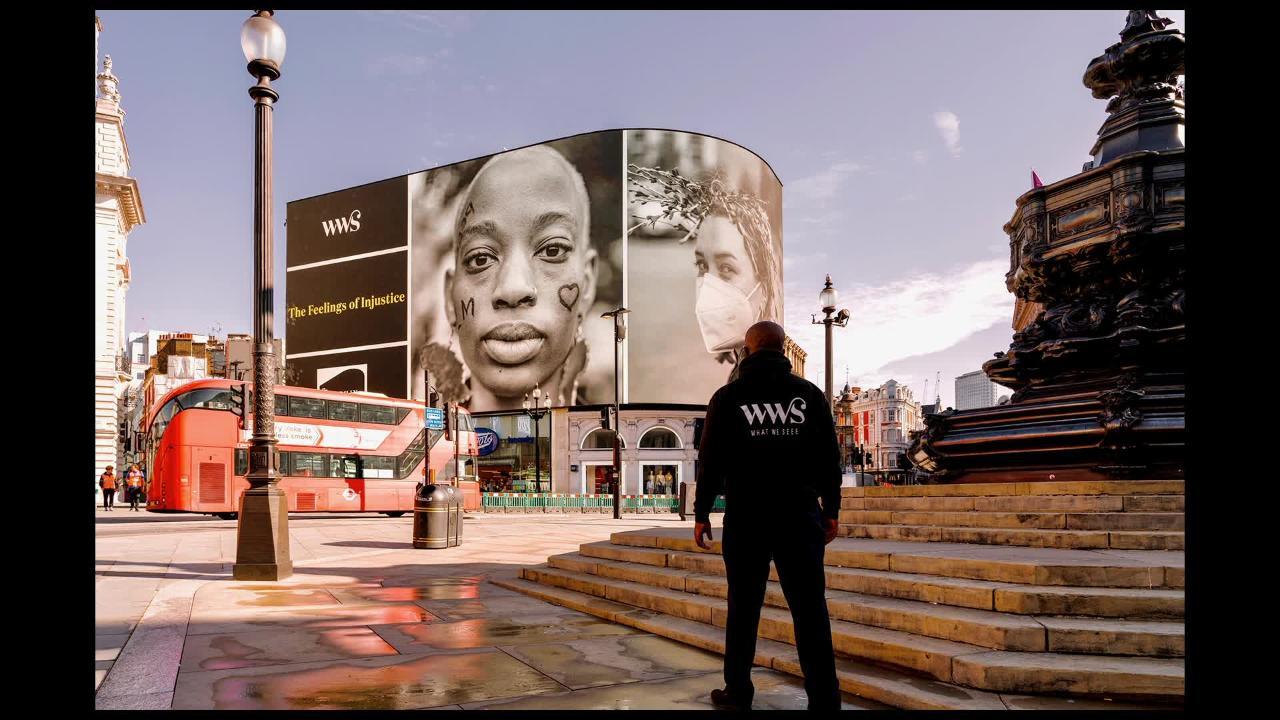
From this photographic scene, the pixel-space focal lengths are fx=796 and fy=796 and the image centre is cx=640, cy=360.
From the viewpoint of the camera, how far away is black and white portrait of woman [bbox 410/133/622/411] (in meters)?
51.4

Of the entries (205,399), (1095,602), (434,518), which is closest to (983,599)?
(1095,602)

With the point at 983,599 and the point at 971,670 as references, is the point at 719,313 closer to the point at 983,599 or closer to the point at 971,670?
the point at 983,599

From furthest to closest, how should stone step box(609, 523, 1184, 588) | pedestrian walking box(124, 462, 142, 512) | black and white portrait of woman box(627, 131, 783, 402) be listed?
black and white portrait of woman box(627, 131, 783, 402)
pedestrian walking box(124, 462, 142, 512)
stone step box(609, 523, 1184, 588)

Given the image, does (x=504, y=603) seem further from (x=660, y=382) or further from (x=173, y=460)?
(x=660, y=382)

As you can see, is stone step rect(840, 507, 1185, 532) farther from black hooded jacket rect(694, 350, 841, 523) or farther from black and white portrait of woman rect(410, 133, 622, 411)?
black and white portrait of woman rect(410, 133, 622, 411)

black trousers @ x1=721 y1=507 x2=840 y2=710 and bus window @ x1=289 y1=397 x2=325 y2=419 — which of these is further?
bus window @ x1=289 y1=397 x2=325 y2=419

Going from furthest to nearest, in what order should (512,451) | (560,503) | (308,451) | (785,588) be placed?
(512,451) → (560,503) → (308,451) → (785,588)

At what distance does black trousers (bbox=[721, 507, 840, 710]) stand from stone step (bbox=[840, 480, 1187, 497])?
2.89 meters

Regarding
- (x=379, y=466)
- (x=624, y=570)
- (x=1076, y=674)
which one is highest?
(x=1076, y=674)

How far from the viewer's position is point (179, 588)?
8062mm

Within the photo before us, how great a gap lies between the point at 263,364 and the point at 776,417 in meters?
6.98

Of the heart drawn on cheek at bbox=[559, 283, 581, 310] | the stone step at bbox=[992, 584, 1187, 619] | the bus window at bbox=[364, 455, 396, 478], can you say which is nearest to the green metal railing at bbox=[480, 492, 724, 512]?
the bus window at bbox=[364, 455, 396, 478]

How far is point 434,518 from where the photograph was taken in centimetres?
1305

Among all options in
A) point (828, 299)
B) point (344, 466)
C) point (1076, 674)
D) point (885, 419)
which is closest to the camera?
point (1076, 674)
